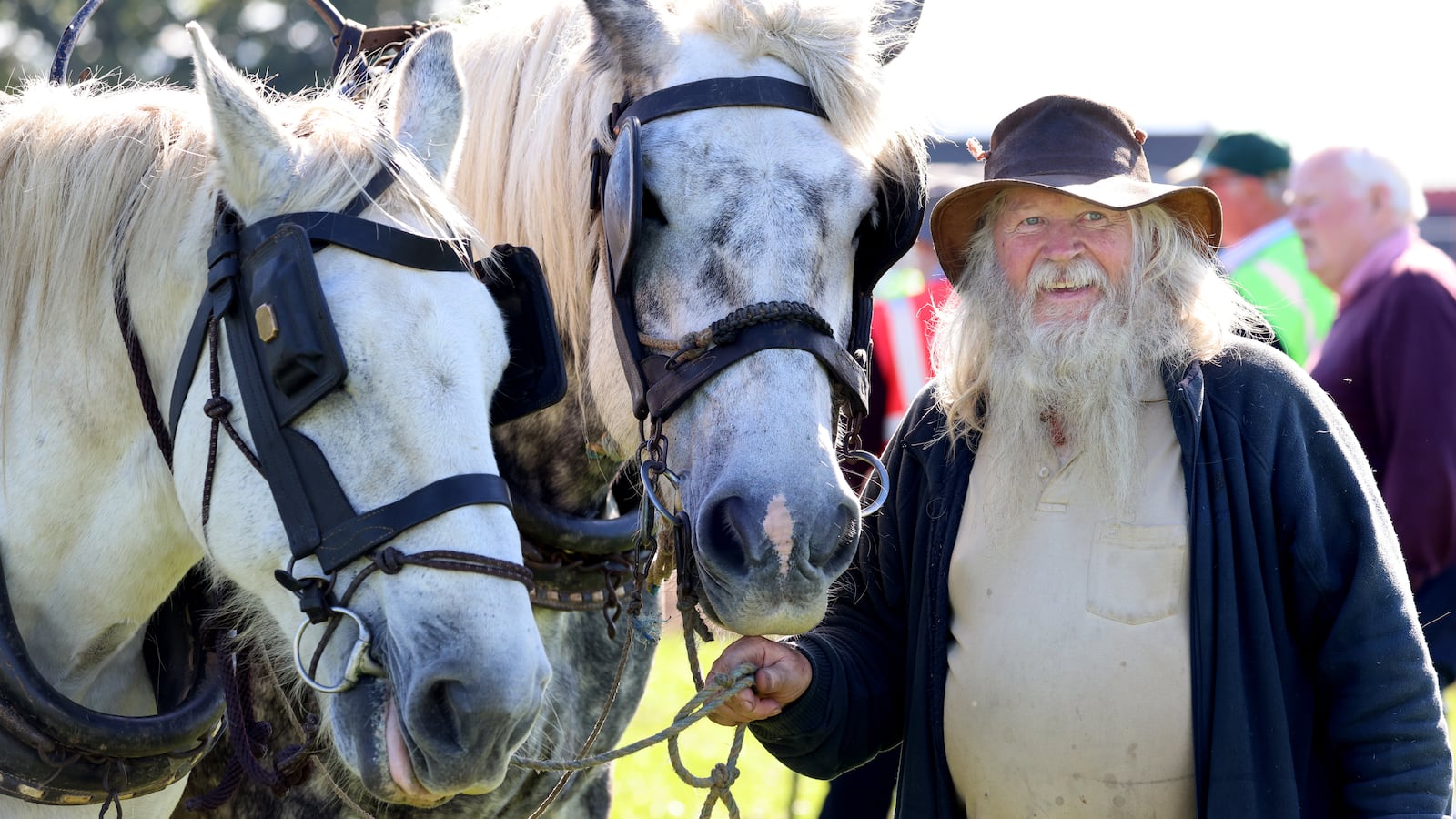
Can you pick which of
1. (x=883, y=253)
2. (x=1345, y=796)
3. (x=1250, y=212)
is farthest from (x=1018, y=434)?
(x=1250, y=212)

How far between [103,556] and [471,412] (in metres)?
0.68

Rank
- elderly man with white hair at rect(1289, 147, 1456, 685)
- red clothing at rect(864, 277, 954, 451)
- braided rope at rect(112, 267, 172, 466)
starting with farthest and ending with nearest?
red clothing at rect(864, 277, 954, 451)
elderly man with white hair at rect(1289, 147, 1456, 685)
braided rope at rect(112, 267, 172, 466)

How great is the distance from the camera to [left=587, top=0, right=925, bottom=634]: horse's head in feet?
7.19

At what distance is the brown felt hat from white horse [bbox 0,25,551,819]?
3.45ft

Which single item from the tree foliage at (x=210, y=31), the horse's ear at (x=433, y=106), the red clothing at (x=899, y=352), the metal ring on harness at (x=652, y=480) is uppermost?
the horse's ear at (x=433, y=106)

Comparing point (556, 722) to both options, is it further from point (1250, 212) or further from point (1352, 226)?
point (1250, 212)

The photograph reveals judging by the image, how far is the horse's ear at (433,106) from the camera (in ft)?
7.70

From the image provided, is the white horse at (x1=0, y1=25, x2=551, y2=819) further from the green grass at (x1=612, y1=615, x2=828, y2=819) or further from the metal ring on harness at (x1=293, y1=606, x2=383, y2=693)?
the green grass at (x1=612, y1=615, x2=828, y2=819)

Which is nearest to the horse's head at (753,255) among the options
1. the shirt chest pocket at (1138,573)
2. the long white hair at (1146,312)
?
the long white hair at (1146,312)

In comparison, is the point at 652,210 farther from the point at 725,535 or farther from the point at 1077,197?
the point at 1077,197

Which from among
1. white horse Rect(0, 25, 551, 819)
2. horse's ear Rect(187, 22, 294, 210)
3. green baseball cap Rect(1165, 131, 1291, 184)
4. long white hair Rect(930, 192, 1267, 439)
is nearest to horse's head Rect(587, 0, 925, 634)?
long white hair Rect(930, 192, 1267, 439)

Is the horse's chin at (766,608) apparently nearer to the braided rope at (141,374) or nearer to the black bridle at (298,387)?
the black bridle at (298,387)

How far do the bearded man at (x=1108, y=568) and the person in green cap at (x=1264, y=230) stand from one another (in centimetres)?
299

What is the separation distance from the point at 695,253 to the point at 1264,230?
13.2ft
